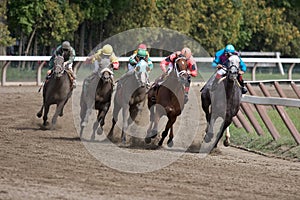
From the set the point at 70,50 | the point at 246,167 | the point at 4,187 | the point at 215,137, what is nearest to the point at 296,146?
the point at 215,137

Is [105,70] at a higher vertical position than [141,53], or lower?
lower

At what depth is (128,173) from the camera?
1081 cm

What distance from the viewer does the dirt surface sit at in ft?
30.7

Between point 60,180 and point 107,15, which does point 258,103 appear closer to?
point 60,180

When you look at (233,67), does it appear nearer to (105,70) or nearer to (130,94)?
(130,94)

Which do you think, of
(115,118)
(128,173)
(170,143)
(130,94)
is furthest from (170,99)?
(128,173)

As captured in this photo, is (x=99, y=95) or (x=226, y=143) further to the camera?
(x=99, y=95)

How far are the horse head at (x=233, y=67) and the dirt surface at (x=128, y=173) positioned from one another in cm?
125

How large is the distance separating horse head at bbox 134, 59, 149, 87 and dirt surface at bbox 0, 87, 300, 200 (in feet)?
3.88

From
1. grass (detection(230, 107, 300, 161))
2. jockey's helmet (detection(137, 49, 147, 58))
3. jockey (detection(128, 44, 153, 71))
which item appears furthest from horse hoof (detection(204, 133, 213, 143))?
jockey's helmet (detection(137, 49, 147, 58))

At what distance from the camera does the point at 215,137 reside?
586 inches

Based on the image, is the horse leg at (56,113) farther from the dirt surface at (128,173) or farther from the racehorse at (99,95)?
the racehorse at (99,95)

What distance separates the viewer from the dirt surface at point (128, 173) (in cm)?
934

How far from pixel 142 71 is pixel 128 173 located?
3.92m
